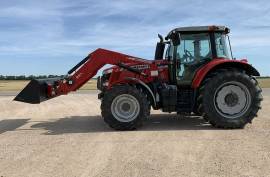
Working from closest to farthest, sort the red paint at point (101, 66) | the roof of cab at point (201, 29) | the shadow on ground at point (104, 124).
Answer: the shadow on ground at point (104, 124)
the roof of cab at point (201, 29)
the red paint at point (101, 66)

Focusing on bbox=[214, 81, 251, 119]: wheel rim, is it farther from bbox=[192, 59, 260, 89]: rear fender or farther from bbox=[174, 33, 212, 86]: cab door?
bbox=[174, 33, 212, 86]: cab door

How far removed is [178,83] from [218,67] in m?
1.14

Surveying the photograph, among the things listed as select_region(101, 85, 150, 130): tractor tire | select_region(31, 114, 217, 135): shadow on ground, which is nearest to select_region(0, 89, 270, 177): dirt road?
select_region(31, 114, 217, 135): shadow on ground

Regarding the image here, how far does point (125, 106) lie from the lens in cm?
1180

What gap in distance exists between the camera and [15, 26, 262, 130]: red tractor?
460 inches

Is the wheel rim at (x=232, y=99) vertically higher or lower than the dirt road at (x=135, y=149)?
higher

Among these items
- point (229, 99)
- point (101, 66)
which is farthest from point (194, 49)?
point (101, 66)

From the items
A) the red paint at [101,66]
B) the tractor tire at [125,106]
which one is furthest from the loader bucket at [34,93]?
the tractor tire at [125,106]

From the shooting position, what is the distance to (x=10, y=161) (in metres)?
7.89

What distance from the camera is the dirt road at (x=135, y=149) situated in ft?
23.3

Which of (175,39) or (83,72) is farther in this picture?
(83,72)

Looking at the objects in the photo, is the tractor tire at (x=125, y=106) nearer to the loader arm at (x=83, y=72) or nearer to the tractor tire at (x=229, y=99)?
the loader arm at (x=83, y=72)

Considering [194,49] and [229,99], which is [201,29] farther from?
[229,99]

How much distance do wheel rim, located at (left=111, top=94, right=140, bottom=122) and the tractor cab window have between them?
4.94 feet
